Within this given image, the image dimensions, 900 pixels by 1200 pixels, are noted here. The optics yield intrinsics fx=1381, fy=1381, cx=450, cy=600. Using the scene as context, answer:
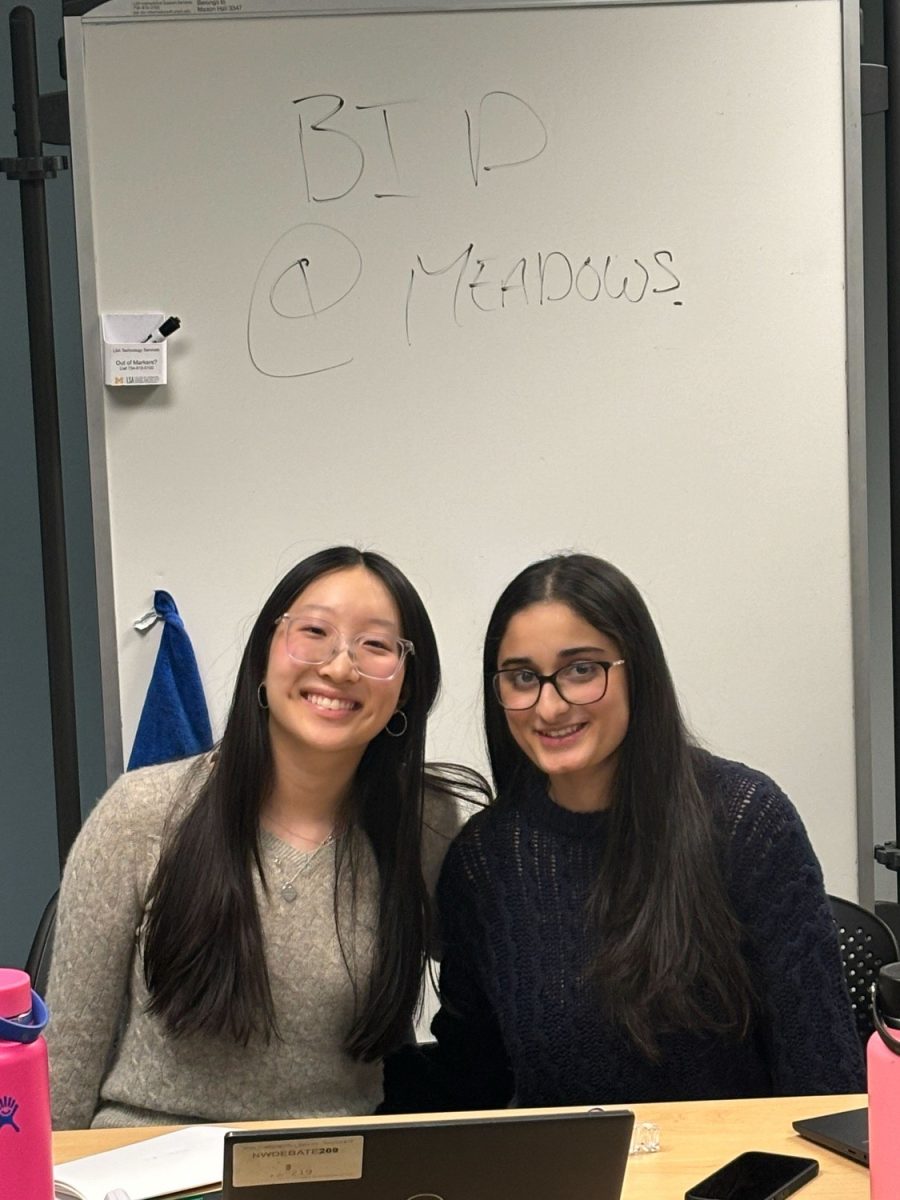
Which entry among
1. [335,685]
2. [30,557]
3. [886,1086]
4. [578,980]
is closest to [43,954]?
[335,685]

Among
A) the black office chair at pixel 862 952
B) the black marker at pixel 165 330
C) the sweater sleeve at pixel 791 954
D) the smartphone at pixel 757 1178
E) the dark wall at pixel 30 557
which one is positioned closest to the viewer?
the smartphone at pixel 757 1178

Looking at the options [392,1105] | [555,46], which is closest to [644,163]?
[555,46]

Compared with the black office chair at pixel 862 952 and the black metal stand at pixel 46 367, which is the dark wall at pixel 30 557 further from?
the black office chair at pixel 862 952

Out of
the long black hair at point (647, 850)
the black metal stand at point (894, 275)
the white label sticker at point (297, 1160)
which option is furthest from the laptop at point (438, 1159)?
the black metal stand at point (894, 275)

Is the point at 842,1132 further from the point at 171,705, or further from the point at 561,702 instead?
the point at 171,705

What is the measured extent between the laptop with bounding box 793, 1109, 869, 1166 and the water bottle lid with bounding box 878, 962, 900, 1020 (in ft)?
0.84

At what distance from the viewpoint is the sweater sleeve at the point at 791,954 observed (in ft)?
Answer: 5.06

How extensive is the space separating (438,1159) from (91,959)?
0.73m

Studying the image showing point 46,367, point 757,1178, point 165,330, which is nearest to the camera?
point 757,1178

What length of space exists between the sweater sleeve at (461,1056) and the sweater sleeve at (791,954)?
1.03ft

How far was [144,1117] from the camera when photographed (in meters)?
1.56

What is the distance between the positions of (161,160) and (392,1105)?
1.54 m

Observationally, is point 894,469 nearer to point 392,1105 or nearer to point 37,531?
point 392,1105

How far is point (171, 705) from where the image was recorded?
2.31m
